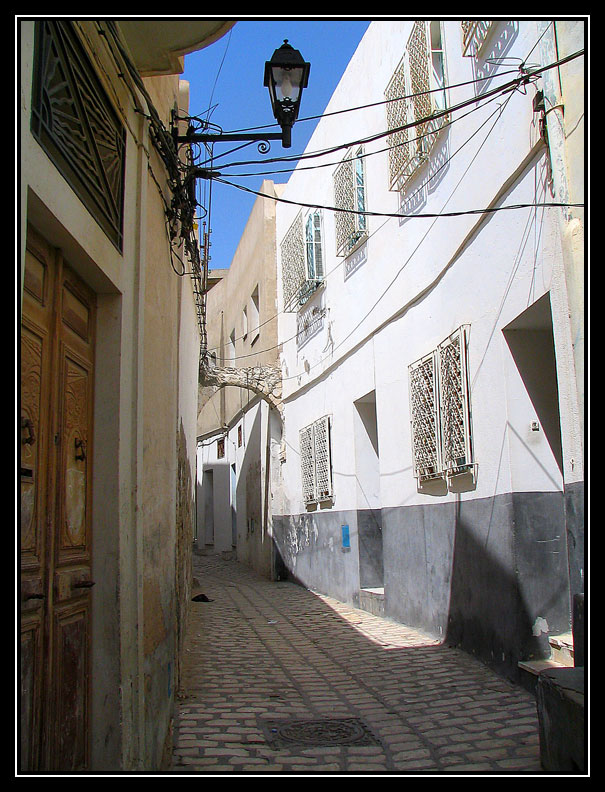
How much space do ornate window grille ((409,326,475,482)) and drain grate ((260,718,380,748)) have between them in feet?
7.78

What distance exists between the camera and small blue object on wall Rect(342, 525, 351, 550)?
10.4 metres

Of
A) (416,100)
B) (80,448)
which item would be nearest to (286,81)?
(416,100)

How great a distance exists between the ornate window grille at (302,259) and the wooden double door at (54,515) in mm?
9076

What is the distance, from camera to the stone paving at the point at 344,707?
4207mm

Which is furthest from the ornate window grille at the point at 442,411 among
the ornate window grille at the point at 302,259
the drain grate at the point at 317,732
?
the ornate window grille at the point at 302,259

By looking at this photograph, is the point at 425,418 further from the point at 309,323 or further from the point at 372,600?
the point at 309,323

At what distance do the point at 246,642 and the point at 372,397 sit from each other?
358 cm

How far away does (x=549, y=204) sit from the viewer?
475 cm

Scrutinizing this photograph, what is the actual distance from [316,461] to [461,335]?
6.02 meters

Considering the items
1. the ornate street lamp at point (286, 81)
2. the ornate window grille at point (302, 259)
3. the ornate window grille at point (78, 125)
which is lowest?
the ornate window grille at point (78, 125)

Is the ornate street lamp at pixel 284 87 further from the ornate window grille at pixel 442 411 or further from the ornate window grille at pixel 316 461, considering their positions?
the ornate window grille at pixel 316 461

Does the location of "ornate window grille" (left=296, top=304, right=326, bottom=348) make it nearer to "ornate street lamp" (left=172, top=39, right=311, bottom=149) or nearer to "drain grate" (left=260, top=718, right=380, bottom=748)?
"ornate street lamp" (left=172, top=39, right=311, bottom=149)
